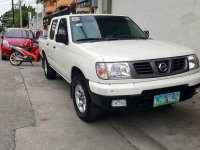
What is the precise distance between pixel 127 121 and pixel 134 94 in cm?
105

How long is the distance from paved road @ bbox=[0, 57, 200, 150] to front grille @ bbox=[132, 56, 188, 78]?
2.97 feet

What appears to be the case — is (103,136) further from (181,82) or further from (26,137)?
(181,82)

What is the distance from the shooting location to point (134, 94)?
4.02 metres

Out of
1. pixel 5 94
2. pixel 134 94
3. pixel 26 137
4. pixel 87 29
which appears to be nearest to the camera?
pixel 134 94

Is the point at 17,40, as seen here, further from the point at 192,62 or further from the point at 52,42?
the point at 192,62

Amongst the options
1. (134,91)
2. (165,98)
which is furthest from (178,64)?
(134,91)

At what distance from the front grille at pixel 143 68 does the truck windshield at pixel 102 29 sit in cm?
138

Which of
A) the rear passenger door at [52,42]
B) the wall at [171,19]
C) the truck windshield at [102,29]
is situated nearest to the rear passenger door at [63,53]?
the truck windshield at [102,29]

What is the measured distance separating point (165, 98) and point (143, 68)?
55 cm

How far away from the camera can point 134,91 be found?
13.2 ft

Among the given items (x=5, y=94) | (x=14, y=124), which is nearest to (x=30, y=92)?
(x=5, y=94)

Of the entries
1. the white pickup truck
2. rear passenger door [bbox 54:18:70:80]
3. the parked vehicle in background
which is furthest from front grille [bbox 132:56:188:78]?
the parked vehicle in background

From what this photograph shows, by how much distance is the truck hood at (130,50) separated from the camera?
4.16 metres

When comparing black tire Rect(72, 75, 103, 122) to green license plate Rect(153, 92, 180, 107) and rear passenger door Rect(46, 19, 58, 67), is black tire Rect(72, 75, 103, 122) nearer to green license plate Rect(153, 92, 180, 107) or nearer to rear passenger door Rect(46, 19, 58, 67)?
green license plate Rect(153, 92, 180, 107)
